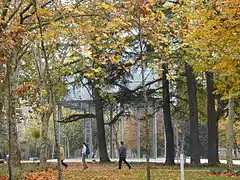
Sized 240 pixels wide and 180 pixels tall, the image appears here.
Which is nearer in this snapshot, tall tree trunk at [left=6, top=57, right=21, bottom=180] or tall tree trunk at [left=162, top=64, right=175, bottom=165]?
tall tree trunk at [left=6, top=57, right=21, bottom=180]

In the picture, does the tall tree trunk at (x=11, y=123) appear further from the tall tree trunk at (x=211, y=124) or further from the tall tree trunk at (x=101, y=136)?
the tall tree trunk at (x=101, y=136)

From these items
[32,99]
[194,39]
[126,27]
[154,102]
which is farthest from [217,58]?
[32,99]

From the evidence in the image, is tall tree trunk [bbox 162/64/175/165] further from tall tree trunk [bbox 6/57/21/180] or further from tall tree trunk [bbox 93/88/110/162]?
tall tree trunk [bbox 6/57/21/180]

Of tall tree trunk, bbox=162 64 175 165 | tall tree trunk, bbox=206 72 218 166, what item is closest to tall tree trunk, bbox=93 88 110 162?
tall tree trunk, bbox=162 64 175 165

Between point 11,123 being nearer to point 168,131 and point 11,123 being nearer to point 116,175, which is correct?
point 116,175

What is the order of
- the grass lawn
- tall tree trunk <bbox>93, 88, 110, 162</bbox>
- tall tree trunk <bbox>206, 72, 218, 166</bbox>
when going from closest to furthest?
the grass lawn < tall tree trunk <bbox>206, 72, 218, 166</bbox> < tall tree trunk <bbox>93, 88, 110, 162</bbox>

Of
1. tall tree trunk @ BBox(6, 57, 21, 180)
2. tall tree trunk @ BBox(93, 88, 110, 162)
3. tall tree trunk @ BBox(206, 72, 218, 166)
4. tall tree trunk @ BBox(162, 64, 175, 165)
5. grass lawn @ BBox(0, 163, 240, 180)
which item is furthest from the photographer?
tall tree trunk @ BBox(93, 88, 110, 162)

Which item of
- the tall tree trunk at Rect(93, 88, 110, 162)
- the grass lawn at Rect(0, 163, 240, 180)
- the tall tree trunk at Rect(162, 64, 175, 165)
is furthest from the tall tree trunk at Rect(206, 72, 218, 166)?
the tall tree trunk at Rect(93, 88, 110, 162)

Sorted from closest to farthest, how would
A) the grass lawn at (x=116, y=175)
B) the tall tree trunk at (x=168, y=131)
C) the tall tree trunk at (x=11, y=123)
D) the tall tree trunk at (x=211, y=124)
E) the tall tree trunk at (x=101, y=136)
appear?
the tall tree trunk at (x=11, y=123) → the grass lawn at (x=116, y=175) → the tall tree trunk at (x=211, y=124) → the tall tree trunk at (x=168, y=131) → the tall tree trunk at (x=101, y=136)

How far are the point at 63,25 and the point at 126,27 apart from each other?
178 centimetres

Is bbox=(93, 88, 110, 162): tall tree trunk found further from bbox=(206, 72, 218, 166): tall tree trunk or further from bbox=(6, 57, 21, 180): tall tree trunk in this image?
bbox=(6, 57, 21, 180): tall tree trunk

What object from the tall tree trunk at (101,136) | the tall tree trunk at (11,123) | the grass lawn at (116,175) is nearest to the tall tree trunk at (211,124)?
the grass lawn at (116,175)

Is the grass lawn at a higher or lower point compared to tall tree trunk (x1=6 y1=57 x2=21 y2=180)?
lower

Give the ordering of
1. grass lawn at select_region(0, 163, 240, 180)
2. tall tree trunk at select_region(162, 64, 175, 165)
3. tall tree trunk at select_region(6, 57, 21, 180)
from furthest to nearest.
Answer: tall tree trunk at select_region(162, 64, 175, 165), grass lawn at select_region(0, 163, 240, 180), tall tree trunk at select_region(6, 57, 21, 180)
